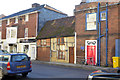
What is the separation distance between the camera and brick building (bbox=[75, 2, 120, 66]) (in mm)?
16031

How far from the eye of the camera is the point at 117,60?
556 inches

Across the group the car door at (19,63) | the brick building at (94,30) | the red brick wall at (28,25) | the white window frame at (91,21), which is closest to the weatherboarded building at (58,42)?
the brick building at (94,30)

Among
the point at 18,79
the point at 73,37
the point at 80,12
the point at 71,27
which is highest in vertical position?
the point at 80,12

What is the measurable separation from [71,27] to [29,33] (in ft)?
32.5

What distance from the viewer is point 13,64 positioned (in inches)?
350

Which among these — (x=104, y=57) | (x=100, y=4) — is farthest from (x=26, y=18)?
(x=104, y=57)

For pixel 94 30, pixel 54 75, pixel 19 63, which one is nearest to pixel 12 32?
pixel 94 30

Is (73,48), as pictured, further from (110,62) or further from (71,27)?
(110,62)

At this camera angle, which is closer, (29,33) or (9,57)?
(9,57)

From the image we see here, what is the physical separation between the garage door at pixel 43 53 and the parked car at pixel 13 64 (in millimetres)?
13824

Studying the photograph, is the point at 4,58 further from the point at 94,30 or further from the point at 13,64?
the point at 94,30

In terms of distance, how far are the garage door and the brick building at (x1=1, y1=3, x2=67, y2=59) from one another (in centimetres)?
119

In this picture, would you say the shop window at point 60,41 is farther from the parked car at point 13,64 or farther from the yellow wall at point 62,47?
the parked car at point 13,64

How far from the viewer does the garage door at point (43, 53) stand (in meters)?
23.6
